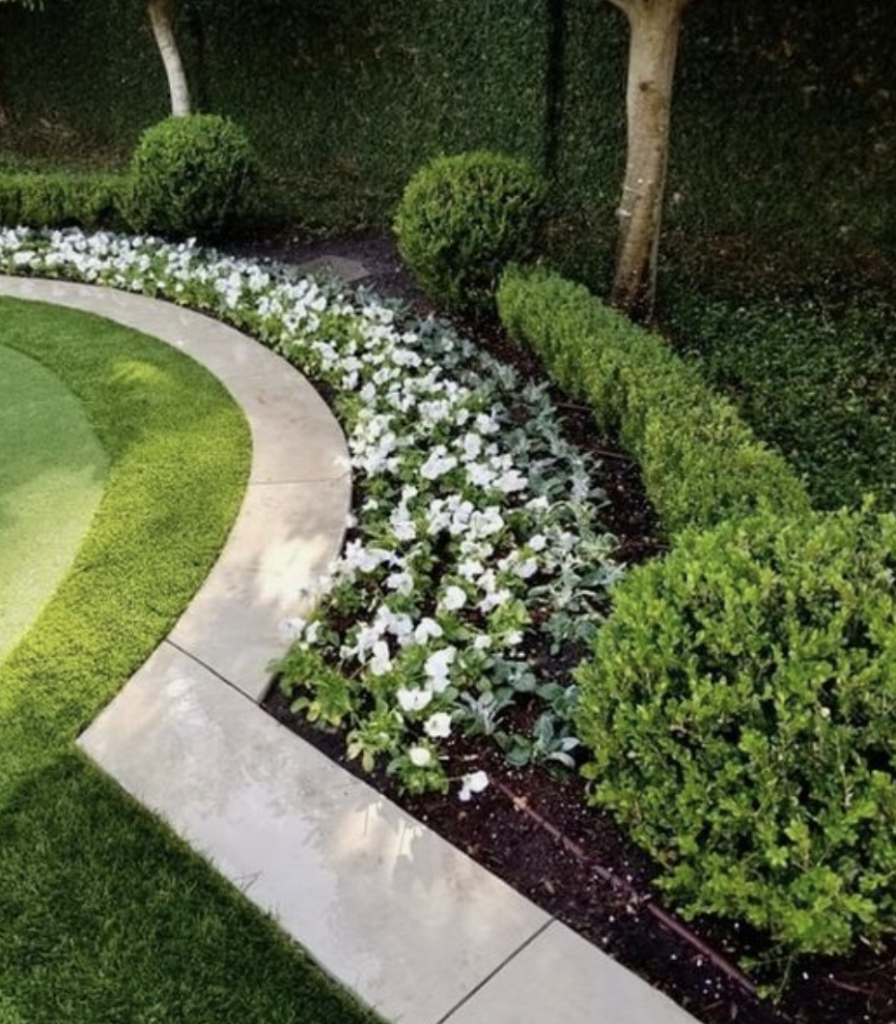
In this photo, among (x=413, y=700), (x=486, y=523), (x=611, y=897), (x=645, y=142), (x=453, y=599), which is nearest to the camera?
(x=611, y=897)

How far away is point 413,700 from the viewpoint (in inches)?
120

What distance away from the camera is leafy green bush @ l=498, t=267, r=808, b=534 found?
3.47 metres

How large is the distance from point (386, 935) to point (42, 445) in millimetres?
3481

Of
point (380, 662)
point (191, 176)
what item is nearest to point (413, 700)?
point (380, 662)

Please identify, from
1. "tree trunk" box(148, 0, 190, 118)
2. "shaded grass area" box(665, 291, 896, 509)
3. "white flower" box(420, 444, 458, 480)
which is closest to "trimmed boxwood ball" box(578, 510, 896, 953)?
"white flower" box(420, 444, 458, 480)

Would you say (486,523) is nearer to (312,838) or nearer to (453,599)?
(453,599)

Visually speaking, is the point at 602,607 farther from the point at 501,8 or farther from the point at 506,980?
the point at 501,8

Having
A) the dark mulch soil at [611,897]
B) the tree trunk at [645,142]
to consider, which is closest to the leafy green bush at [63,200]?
the tree trunk at [645,142]

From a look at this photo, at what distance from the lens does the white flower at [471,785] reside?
2871 mm

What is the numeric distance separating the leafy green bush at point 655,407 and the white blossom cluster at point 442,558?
272 millimetres

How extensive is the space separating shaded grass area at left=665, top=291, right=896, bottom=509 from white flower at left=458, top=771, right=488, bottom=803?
97.5 inches

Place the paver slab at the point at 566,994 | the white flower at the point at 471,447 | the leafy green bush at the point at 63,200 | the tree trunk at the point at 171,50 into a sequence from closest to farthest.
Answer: the paver slab at the point at 566,994, the white flower at the point at 471,447, the leafy green bush at the point at 63,200, the tree trunk at the point at 171,50

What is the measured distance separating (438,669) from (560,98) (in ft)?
21.4

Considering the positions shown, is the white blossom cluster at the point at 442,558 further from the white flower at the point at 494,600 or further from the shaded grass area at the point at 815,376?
the shaded grass area at the point at 815,376
